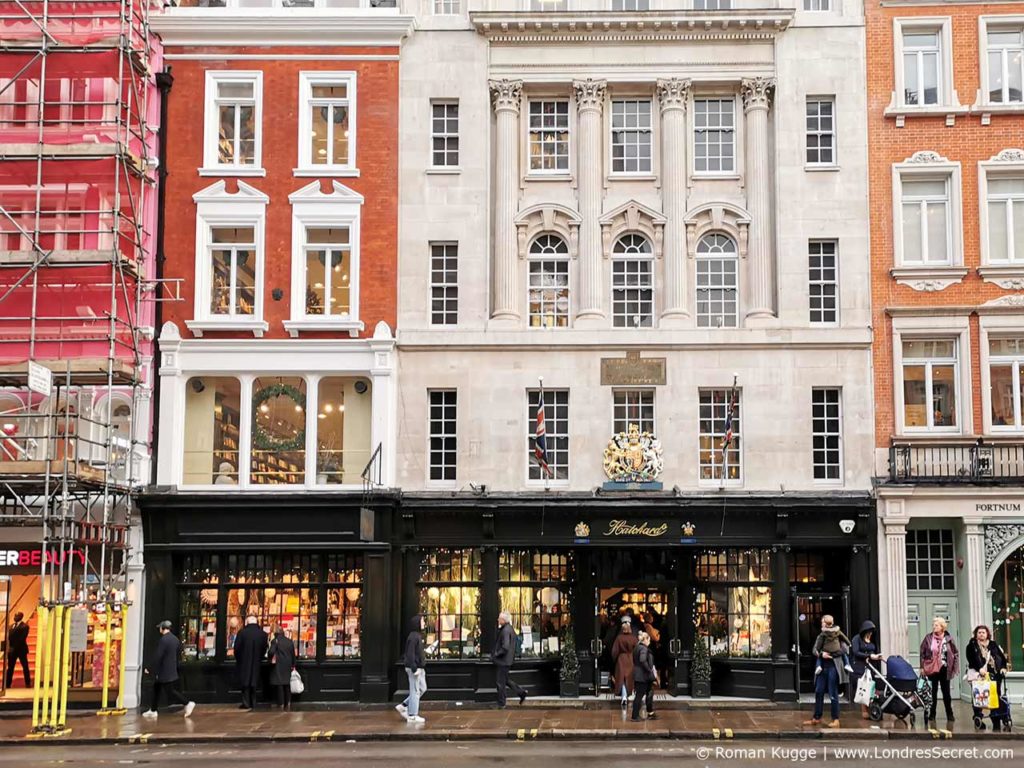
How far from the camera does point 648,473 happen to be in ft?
94.4

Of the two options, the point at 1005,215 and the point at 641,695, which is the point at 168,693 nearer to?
the point at 641,695

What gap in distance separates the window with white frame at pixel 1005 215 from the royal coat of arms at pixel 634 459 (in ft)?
29.5

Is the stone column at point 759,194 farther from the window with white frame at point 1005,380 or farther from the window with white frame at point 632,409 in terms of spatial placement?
the window with white frame at point 1005,380

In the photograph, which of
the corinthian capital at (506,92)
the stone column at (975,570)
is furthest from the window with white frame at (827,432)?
the corinthian capital at (506,92)

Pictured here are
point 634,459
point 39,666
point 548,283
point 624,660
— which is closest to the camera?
point 39,666

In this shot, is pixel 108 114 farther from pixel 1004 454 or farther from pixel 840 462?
pixel 1004 454

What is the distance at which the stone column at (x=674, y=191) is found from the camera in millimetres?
29359

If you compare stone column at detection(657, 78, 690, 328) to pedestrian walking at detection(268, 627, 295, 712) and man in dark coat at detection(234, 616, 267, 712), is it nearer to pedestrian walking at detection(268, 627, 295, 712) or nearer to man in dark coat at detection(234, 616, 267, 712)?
pedestrian walking at detection(268, 627, 295, 712)

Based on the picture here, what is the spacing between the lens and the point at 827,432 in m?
29.0

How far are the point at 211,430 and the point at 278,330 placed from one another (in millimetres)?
2787

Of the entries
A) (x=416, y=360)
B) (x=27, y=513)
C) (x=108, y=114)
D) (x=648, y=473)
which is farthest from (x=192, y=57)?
(x=648, y=473)

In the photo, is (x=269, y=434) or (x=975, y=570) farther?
(x=269, y=434)

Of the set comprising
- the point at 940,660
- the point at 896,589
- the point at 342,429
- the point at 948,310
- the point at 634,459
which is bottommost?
the point at 940,660

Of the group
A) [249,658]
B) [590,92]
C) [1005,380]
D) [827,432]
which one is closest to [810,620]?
[827,432]
